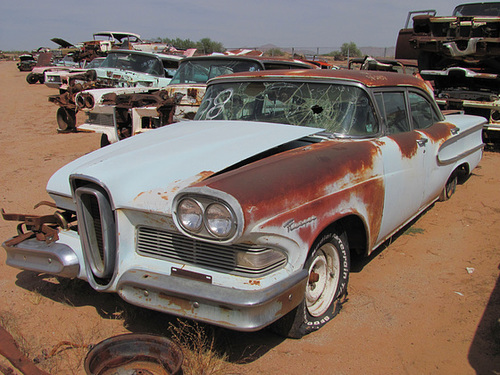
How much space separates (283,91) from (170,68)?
335 inches

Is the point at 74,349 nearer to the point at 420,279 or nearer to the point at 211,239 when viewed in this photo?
the point at 211,239

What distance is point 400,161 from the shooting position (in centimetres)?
346

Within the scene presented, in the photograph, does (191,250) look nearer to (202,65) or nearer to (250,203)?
(250,203)

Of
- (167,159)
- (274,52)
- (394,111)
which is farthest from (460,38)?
(274,52)

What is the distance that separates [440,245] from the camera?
4.15 meters

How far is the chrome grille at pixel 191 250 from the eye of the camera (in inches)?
91.7

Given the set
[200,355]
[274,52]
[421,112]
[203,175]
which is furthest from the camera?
[274,52]

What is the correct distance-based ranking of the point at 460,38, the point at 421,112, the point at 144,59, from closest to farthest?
1. the point at 421,112
2. the point at 460,38
3. the point at 144,59

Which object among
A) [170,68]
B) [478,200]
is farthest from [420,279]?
[170,68]

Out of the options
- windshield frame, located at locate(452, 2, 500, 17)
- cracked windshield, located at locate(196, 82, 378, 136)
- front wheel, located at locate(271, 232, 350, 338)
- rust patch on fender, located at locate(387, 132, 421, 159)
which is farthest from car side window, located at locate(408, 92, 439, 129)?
windshield frame, located at locate(452, 2, 500, 17)

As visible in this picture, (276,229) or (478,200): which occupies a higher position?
(276,229)

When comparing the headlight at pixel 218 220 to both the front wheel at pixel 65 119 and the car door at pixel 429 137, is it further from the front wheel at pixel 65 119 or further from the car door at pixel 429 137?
the front wheel at pixel 65 119

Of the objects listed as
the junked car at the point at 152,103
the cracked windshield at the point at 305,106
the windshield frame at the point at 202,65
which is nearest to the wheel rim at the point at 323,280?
the cracked windshield at the point at 305,106

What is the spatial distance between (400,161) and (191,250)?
6.32ft
